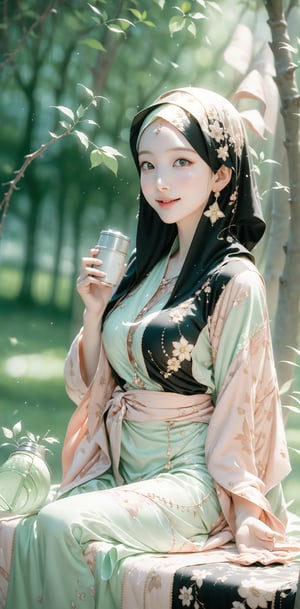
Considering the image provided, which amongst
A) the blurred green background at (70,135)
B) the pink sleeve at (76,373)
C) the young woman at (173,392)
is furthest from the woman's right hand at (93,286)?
the blurred green background at (70,135)

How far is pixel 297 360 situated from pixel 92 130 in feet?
3.36

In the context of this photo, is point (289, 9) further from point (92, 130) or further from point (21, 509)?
point (21, 509)

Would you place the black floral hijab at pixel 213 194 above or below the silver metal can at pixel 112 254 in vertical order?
above

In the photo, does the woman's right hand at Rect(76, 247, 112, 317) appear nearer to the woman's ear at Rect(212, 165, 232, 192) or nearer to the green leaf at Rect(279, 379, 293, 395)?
the woman's ear at Rect(212, 165, 232, 192)

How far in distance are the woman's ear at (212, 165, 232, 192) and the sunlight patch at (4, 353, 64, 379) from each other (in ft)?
4.80

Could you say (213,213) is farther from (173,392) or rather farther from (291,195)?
(291,195)

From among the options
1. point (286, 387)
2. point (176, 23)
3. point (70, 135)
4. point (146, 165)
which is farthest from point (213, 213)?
point (70, 135)

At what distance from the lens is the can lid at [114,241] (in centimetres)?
245

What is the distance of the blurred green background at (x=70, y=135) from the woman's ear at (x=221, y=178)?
1.29 meters

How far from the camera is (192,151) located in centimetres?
244

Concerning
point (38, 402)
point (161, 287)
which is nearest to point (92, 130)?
point (38, 402)

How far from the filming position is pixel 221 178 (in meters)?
2.49

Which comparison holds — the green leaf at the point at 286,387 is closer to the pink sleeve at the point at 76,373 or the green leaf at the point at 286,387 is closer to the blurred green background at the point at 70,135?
the blurred green background at the point at 70,135

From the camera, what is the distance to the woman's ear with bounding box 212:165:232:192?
248cm
